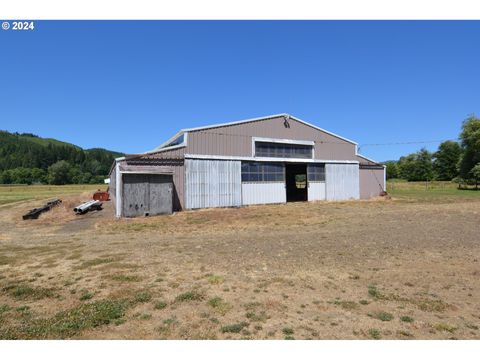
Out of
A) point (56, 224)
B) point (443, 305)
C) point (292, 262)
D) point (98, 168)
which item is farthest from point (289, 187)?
point (98, 168)

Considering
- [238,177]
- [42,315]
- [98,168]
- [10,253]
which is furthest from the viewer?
[98,168]

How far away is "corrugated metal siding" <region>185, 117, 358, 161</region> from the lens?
73.1 feet

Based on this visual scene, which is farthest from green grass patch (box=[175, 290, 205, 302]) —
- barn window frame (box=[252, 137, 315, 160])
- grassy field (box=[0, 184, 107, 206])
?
grassy field (box=[0, 184, 107, 206])

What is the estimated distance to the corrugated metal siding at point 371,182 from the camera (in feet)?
105

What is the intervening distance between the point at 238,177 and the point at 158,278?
1731 centimetres

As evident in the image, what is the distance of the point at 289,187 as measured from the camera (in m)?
35.3

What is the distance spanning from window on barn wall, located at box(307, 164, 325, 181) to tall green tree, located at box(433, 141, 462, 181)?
7724 centimetres

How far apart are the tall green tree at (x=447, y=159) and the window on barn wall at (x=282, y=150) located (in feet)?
260

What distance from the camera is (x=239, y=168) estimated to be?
78.3ft

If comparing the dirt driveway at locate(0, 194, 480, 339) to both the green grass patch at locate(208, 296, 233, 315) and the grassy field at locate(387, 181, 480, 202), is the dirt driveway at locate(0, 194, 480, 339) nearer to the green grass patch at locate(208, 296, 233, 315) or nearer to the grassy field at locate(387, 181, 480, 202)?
the green grass patch at locate(208, 296, 233, 315)

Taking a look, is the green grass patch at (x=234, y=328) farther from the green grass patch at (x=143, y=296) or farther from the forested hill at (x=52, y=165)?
the forested hill at (x=52, y=165)

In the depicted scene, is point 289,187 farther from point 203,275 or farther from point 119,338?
point 119,338

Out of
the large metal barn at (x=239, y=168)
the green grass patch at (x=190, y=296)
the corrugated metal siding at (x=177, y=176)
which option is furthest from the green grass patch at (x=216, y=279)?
the corrugated metal siding at (x=177, y=176)

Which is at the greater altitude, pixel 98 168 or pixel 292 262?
pixel 98 168
